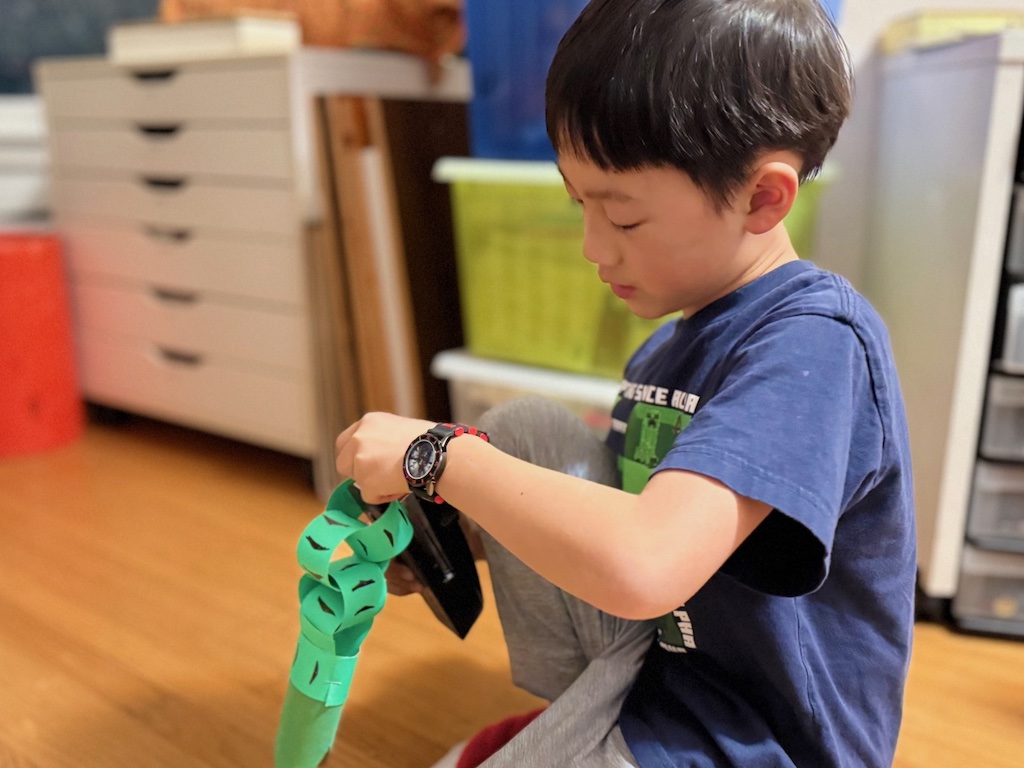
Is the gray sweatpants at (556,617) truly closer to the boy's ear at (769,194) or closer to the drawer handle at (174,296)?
the boy's ear at (769,194)

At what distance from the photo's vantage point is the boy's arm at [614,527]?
1.64 feet

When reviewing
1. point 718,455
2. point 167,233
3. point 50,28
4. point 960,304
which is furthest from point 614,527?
point 50,28

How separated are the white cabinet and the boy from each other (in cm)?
43

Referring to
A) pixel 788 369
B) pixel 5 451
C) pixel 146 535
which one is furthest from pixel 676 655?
pixel 5 451

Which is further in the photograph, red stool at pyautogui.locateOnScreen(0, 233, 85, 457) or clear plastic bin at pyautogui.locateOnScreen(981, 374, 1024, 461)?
red stool at pyautogui.locateOnScreen(0, 233, 85, 457)

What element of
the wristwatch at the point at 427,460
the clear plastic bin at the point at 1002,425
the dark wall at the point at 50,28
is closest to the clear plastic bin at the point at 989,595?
the clear plastic bin at the point at 1002,425

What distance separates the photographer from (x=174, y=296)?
66.5 inches

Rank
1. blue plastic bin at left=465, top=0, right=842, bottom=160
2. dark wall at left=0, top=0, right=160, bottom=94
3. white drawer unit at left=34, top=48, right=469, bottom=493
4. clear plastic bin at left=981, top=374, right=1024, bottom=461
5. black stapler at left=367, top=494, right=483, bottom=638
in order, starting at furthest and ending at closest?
dark wall at left=0, top=0, right=160, bottom=94 → white drawer unit at left=34, top=48, right=469, bottom=493 → blue plastic bin at left=465, top=0, right=842, bottom=160 → clear plastic bin at left=981, top=374, right=1024, bottom=461 → black stapler at left=367, top=494, right=483, bottom=638

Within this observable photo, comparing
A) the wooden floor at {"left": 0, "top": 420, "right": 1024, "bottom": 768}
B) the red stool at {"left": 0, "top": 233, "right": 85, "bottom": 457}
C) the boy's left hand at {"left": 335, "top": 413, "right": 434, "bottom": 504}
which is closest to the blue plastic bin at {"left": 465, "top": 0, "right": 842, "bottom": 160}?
the wooden floor at {"left": 0, "top": 420, "right": 1024, "bottom": 768}

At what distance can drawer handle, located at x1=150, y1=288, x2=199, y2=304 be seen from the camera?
163 cm

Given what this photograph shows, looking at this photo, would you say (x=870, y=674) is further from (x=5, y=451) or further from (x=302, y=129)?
(x=5, y=451)

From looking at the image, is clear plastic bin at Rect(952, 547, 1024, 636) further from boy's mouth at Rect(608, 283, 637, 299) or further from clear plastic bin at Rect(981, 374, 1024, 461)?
boy's mouth at Rect(608, 283, 637, 299)

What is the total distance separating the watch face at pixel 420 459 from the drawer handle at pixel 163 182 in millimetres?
1150

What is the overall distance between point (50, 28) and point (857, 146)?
1796mm
